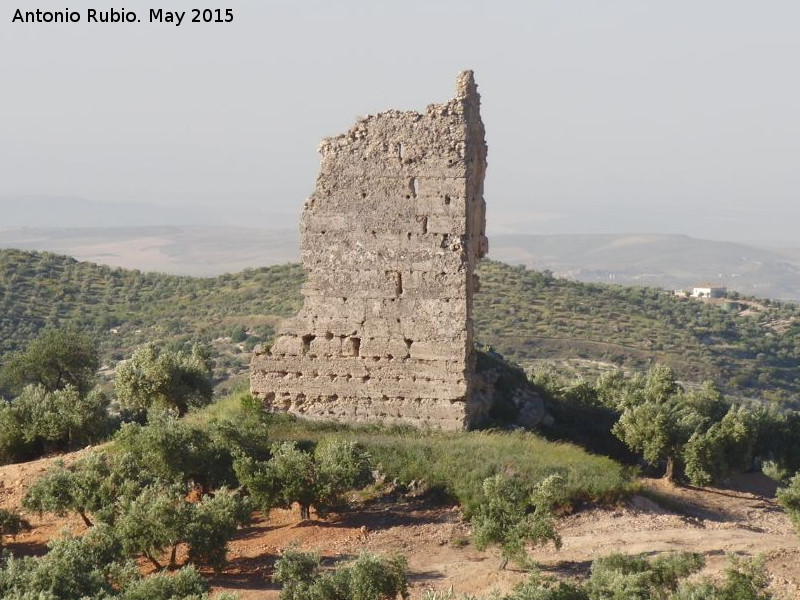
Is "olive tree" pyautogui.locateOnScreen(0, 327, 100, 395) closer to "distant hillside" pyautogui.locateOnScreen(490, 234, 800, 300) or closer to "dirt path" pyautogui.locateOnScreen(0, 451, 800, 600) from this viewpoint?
"dirt path" pyautogui.locateOnScreen(0, 451, 800, 600)

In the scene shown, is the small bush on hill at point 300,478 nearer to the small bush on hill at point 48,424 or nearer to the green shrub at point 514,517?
the green shrub at point 514,517

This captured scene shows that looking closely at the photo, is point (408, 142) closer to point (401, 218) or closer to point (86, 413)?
point (401, 218)

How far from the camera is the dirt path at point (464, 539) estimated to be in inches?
481

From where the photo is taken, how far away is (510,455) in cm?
1530

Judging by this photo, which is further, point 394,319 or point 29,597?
point 394,319

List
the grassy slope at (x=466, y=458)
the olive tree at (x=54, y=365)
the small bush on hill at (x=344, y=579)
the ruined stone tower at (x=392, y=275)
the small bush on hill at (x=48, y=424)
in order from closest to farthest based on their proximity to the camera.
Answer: the small bush on hill at (x=344, y=579) → the grassy slope at (x=466, y=458) → the ruined stone tower at (x=392, y=275) → the small bush on hill at (x=48, y=424) → the olive tree at (x=54, y=365)

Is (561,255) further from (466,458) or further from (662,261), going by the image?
(466,458)

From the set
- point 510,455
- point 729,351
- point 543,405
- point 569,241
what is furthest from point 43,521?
point 569,241

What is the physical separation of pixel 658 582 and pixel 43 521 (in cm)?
811

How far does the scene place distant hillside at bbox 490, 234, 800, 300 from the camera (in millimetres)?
144125

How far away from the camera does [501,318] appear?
3822cm

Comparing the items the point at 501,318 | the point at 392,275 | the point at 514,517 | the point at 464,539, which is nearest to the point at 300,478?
the point at 464,539

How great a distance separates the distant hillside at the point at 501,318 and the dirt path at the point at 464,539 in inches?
694

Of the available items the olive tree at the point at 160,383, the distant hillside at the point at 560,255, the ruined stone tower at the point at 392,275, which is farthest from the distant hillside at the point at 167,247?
the ruined stone tower at the point at 392,275
